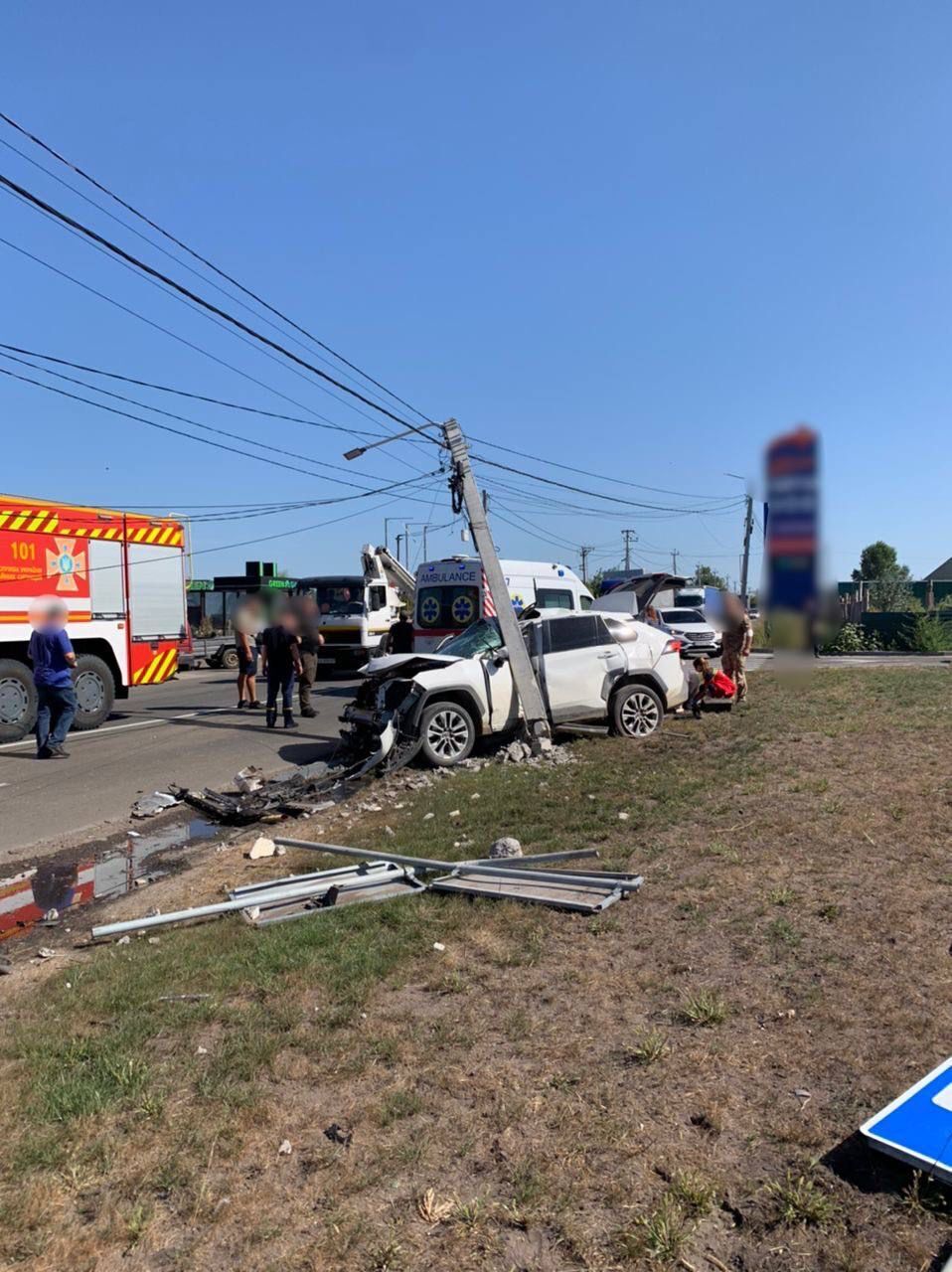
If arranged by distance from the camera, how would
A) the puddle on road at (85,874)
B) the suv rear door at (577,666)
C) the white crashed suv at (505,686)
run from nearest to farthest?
1. the puddle on road at (85,874)
2. the white crashed suv at (505,686)
3. the suv rear door at (577,666)

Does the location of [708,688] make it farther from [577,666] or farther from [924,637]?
[924,637]

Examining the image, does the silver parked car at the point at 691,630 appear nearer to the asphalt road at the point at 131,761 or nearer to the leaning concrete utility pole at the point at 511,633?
the asphalt road at the point at 131,761

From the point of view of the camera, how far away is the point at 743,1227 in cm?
256

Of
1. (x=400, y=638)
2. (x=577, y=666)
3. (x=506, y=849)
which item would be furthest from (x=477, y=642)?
(x=400, y=638)

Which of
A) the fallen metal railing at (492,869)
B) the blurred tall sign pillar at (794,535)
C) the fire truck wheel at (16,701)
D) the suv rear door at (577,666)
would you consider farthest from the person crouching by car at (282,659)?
the blurred tall sign pillar at (794,535)

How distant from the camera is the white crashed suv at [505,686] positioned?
33.9 feet

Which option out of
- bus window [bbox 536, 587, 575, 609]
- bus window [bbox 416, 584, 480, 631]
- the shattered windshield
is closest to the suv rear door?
the shattered windshield

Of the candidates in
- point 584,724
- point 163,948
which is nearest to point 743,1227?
point 163,948

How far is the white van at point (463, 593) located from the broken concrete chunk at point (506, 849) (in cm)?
1069

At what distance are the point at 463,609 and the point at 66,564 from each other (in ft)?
22.6

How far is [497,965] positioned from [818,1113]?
1709 millimetres

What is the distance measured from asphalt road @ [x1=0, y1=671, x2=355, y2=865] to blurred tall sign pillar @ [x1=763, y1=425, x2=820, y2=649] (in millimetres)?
6569

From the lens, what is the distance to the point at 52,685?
38.4 feet

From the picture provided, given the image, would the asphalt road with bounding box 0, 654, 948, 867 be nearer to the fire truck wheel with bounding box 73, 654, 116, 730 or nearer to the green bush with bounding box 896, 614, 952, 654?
the fire truck wheel with bounding box 73, 654, 116, 730
